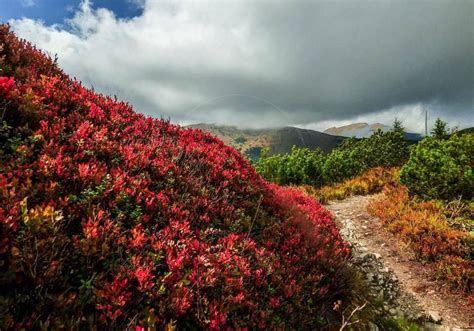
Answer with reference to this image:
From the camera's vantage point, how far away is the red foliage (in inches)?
103

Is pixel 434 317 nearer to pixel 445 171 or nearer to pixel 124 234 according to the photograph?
pixel 445 171

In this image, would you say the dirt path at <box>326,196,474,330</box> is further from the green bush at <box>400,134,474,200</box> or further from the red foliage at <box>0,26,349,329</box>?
the green bush at <box>400,134,474,200</box>

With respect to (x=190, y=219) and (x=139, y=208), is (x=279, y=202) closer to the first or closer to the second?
(x=190, y=219)

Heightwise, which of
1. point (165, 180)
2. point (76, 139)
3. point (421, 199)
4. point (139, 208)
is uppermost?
point (76, 139)

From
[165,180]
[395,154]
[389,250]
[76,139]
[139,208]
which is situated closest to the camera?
[139,208]

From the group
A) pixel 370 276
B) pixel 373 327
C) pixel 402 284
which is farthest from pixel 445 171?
pixel 373 327

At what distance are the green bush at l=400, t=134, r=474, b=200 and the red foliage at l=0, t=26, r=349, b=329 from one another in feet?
26.4

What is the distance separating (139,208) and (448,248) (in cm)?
922

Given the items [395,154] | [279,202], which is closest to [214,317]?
[279,202]

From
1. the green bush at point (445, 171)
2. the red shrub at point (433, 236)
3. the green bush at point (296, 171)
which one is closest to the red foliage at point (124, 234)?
the red shrub at point (433, 236)

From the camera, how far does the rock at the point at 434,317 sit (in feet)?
20.9

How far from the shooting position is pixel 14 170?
10.7 ft

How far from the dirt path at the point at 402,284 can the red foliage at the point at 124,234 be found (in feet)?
8.87

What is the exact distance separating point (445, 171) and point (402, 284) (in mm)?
5873
